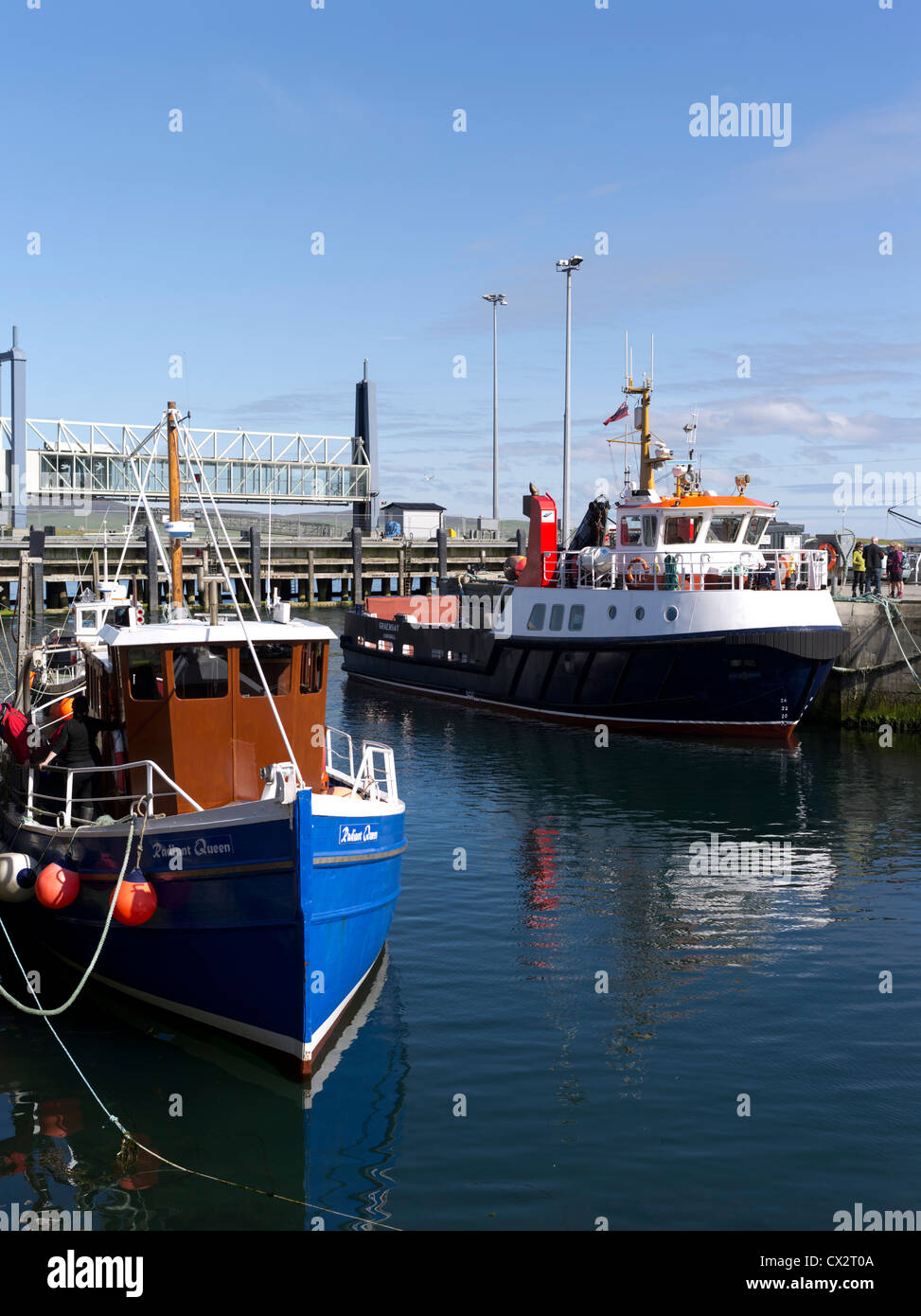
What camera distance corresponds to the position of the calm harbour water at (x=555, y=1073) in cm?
930

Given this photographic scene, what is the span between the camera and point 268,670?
46.0ft

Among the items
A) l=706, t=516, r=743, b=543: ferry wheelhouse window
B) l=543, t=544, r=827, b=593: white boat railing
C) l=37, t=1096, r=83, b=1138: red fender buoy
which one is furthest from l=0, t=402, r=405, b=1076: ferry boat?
l=706, t=516, r=743, b=543: ferry wheelhouse window

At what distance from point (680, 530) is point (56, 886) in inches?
933

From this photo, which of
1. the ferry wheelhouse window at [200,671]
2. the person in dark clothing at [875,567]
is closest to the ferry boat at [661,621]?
the person in dark clothing at [875,567]

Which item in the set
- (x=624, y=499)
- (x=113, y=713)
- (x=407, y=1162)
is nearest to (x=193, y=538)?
(x=624, y=499)

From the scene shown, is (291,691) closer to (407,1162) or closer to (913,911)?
(407,1162)

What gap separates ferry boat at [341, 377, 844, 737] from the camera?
30078 millimetres

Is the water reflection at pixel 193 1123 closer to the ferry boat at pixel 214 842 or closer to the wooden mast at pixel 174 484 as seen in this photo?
the ferry boat at pixel 214 842

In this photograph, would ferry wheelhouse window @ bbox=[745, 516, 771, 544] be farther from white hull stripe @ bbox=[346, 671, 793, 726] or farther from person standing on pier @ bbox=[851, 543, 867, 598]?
person standing on pier @ bbox=[851, 543, 867, 598]

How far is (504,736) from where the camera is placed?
32.9m

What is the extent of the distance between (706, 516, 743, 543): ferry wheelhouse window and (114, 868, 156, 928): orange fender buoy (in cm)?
2410

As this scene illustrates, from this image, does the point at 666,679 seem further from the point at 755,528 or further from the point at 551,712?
the point at 755,528

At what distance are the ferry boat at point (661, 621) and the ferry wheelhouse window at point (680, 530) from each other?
0.03 m
